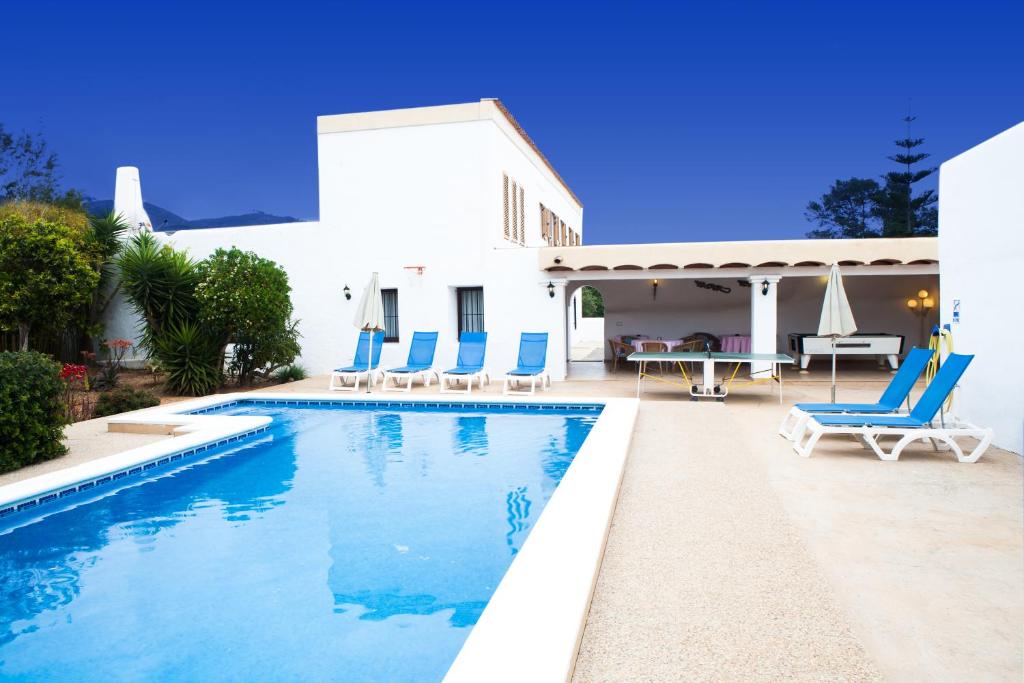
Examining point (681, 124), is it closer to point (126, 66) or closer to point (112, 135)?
point (126, 66)

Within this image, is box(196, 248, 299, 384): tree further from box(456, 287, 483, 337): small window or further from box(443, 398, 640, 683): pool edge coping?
box(443, 398, 640, 683): pool edge coping

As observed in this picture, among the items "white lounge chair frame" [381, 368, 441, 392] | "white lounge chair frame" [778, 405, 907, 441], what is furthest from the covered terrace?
"white lounge chair frame" [778, 405, 907, 441]

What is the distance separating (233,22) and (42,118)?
11.7m

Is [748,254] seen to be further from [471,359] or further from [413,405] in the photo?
[413,405]

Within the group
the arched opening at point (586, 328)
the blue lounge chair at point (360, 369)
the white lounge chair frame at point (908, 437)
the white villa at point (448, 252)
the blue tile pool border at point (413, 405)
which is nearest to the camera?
the white lounge chair frame at point (908, 437)

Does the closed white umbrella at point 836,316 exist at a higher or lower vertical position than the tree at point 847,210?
lower

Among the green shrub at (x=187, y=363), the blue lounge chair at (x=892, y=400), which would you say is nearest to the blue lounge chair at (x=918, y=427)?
the blue lounge chair at (x=892, y=400)

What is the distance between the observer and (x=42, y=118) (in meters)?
30.5

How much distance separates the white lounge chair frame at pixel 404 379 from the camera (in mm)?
13230

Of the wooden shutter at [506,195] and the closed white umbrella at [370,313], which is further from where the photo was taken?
the wooden shutter at [506,195]

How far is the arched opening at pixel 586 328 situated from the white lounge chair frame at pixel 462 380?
5734 millimetres

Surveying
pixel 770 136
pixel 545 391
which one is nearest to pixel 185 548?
pixel 545 391

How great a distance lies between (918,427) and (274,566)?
20.8 ft

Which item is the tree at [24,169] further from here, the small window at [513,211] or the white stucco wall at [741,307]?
the white stucco wall at [741,307]
